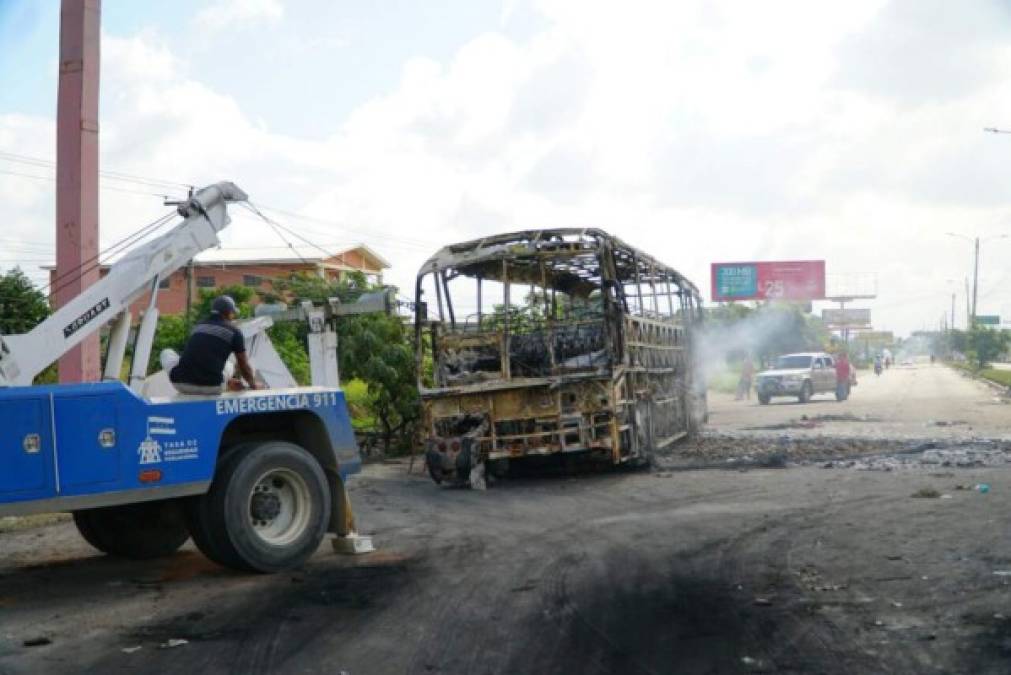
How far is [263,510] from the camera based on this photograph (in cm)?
884

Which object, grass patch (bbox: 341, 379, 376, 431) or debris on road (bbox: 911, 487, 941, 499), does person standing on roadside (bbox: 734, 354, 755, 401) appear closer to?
grass patch (bbox: 341, 379, 376, 431)

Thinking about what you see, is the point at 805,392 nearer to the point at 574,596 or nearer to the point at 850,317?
the point at 574,596

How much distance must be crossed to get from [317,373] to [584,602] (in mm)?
4552

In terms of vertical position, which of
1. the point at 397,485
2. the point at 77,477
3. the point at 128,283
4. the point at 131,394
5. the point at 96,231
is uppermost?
the point at 96,231

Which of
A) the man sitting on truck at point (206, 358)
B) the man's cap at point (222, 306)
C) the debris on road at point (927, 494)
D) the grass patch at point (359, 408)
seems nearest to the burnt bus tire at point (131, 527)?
the man sitting on truck at point (206, 358)

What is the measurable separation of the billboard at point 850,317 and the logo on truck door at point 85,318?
359 feet

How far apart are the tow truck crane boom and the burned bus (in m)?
5.31

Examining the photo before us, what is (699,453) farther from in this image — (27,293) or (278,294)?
(27,293)

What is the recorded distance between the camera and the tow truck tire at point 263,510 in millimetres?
8391

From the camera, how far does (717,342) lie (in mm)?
40594

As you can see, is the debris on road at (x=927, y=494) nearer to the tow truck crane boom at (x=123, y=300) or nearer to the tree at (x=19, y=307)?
the tow truck crane boom at (x=123, y=300)

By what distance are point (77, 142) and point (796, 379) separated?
2825 centimetres

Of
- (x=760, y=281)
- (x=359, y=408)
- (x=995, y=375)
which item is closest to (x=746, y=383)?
(x=359, y=408)

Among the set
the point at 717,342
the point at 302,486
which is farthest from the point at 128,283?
the point at 717,342
